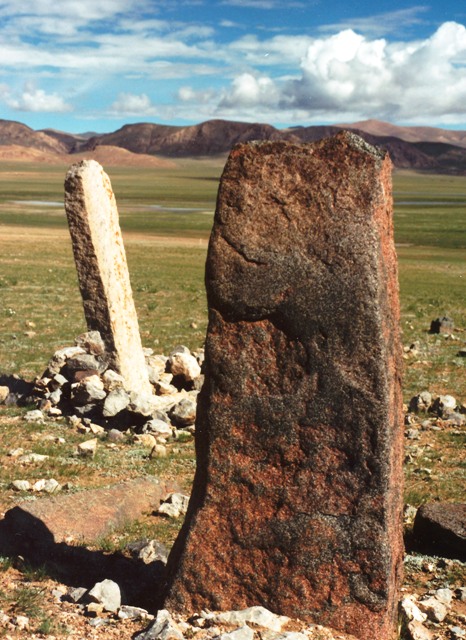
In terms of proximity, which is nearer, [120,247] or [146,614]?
[146,614]

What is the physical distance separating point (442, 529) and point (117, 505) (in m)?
3.09

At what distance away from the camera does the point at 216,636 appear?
17.9 ft

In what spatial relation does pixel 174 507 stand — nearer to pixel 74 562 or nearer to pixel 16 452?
pixel 74 562

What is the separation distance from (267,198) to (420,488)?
5.15 m

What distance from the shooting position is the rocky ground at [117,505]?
5.79 m

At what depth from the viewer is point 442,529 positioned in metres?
7.61

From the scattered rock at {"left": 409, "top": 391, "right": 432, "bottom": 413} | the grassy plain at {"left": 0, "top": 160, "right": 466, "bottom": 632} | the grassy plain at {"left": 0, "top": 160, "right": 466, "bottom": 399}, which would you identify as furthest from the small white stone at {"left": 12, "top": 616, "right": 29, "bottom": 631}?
the grassy plain at {"left": 0, "top": 160, "right": 466, "bottom": 399}

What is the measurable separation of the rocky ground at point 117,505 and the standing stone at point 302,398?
33cm

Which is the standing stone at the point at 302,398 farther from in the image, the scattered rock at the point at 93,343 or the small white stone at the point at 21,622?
the scattered rock at the point at 93,343

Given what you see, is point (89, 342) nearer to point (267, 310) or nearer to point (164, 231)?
point (267, 310)

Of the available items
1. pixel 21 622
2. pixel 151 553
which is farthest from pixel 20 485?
pixel 21 622

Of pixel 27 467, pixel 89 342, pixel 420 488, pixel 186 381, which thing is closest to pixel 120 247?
pixel 89 342

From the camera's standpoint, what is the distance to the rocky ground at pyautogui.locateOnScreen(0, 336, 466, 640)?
5.79m

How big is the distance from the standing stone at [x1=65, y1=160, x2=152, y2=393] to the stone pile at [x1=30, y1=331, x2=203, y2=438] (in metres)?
0.27
